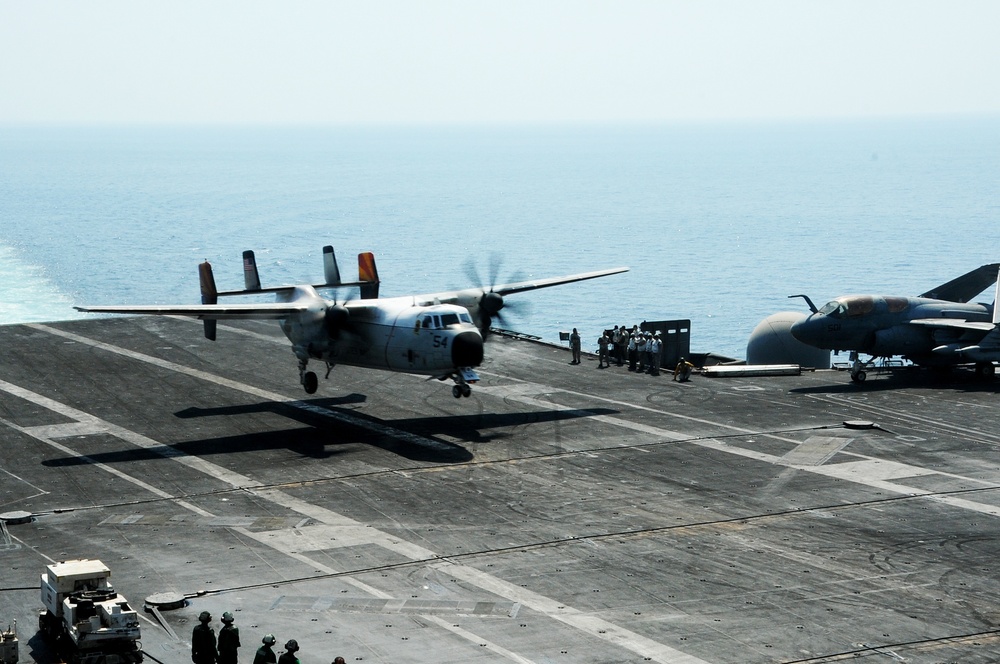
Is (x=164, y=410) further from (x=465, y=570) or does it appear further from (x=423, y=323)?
(x=465, y=570)

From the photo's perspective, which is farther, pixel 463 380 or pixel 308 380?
pixel 308 380

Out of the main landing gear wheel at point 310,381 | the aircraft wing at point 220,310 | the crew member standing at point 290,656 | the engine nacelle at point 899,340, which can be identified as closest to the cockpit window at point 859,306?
the engine nacelle at point 899,340

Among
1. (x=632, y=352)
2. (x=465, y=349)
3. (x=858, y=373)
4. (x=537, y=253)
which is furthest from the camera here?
(x=537, y=253)

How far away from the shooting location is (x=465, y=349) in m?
38.2

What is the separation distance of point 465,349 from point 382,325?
372cm

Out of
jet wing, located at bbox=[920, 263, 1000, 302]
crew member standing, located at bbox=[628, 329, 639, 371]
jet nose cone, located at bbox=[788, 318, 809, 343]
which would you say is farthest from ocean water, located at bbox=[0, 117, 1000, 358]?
jet nose cone, located at bbox=[788, 318, 809, 343]

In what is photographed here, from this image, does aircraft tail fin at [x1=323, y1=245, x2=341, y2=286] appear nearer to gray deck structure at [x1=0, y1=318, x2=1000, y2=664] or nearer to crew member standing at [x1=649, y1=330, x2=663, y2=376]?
gray deck structure at [x1=0, y1=318, x2=1000, y2=664]

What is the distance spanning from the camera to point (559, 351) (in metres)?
56.4

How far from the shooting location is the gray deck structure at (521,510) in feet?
73.3

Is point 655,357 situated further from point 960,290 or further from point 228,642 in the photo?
point 228,642

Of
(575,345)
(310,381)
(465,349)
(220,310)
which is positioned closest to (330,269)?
(310,381)

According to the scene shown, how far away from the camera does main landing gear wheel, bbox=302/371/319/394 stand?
141ft

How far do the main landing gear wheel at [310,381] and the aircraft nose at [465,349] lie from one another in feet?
23.1

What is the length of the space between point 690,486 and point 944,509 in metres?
6.52
